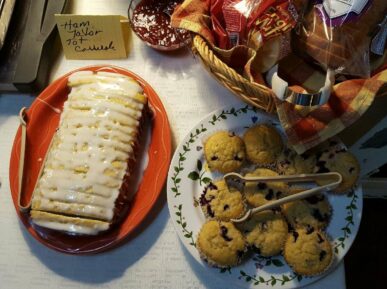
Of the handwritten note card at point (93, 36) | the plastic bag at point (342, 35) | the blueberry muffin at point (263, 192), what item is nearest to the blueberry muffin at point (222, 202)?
the blueberry muffin at point (263, 192)

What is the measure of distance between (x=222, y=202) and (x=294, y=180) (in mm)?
143

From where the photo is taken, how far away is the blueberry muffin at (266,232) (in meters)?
0.73

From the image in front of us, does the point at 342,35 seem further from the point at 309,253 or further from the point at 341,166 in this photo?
the point at 309,253

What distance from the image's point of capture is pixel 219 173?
32.4 inches

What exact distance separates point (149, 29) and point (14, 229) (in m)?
0.55

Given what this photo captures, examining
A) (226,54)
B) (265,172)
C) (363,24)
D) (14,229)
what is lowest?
(14,229)

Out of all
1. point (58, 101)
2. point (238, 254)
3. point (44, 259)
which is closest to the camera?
point (238, 254)

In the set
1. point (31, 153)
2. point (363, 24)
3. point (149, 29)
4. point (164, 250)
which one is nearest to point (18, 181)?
point (31, 153)

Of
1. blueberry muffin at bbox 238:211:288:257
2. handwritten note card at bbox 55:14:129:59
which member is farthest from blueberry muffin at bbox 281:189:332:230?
handwritten note card at bbox 55:14:129:59

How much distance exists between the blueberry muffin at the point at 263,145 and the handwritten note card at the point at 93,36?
396 mm

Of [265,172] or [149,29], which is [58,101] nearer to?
[149,29]

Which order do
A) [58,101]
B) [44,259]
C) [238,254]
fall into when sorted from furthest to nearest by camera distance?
[58,101] → [44,259] → [238,254]

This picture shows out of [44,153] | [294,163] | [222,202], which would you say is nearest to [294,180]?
[294,163]

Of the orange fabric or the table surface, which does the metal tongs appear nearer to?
the orange fabric
